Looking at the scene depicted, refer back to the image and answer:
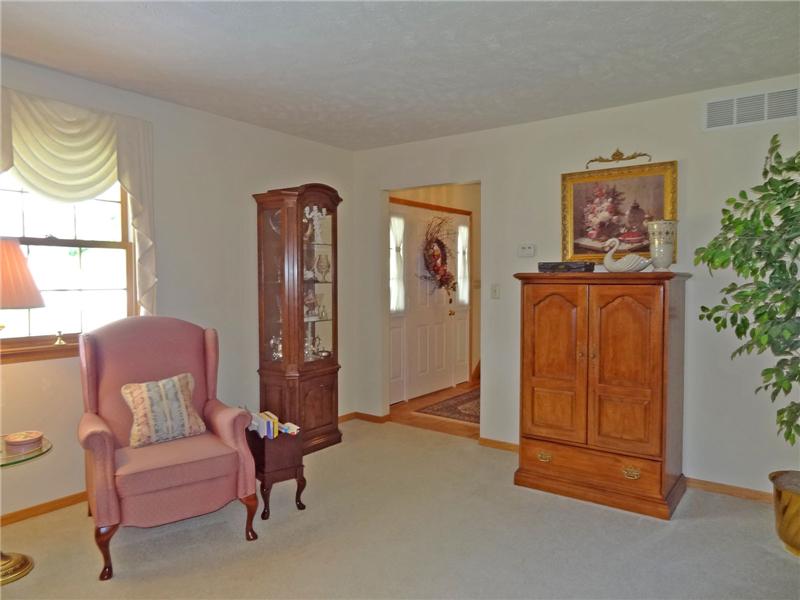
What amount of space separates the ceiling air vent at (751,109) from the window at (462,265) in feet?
11.3

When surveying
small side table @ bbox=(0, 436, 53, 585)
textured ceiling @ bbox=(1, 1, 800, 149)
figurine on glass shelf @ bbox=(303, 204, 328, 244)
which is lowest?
small side table @ bbox=(0, 436, 53, 585)

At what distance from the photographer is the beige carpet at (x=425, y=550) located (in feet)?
8.09

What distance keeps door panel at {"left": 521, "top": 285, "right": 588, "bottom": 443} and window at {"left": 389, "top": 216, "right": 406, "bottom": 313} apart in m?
2.30

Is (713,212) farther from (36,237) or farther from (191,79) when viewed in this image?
(36,237)

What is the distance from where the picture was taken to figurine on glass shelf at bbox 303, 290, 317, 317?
4324mm

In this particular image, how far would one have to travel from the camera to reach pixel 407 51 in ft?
9.48

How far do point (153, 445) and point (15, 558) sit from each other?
0.76 m

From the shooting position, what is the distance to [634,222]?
12.6ft

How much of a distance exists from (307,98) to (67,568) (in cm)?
299

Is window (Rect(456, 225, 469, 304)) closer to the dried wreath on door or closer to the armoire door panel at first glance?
the dried wreath on door

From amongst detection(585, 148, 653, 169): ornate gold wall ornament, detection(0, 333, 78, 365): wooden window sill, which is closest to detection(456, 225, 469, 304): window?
detection(585, 148, 653, 169): ornate gold wall ornament

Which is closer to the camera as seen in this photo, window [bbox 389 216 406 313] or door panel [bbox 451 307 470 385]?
window [bbox 389 216 406 313]

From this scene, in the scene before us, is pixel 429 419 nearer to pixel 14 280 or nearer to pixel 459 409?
pixel 459 409

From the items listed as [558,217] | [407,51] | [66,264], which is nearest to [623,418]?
[558,217]
